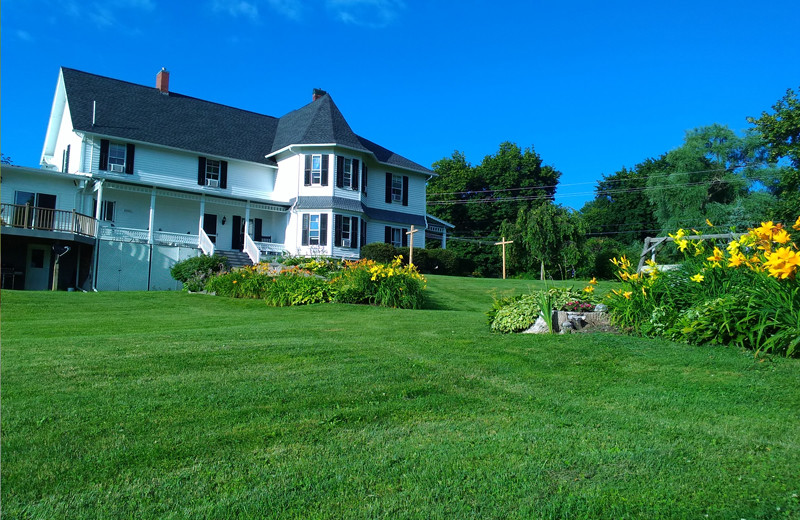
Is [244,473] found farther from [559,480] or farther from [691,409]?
[691,409]

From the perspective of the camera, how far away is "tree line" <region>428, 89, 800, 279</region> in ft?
102

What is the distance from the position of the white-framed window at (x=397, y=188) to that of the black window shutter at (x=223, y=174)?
879 centimetres

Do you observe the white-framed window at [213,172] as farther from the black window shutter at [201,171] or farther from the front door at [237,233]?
the front door at [237,233]

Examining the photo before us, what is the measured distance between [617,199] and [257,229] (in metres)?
35.2

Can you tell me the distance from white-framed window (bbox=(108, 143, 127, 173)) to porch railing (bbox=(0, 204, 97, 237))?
3082 mm

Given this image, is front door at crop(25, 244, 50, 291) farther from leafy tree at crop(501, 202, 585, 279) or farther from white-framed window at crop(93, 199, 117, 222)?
leafy tree at crop(501, 202, 585, 279)

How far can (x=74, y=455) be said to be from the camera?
130 inches

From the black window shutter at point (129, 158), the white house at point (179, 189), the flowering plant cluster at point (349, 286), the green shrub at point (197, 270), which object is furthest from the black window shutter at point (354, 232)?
the flowering plant cluster at point (349, 286)

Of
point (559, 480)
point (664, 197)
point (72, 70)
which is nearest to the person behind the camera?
point (559, 480)

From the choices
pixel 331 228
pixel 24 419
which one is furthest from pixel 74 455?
pixel 331 228

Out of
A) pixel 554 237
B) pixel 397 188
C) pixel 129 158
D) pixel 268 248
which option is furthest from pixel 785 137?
pixel 129 158

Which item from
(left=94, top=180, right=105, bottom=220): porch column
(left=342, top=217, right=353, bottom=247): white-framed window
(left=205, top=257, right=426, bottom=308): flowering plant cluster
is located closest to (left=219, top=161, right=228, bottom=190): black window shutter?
(left=94, top=180, right=105, bottom=220): porch column

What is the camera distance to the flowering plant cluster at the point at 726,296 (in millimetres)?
5664

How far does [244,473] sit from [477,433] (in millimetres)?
1537
